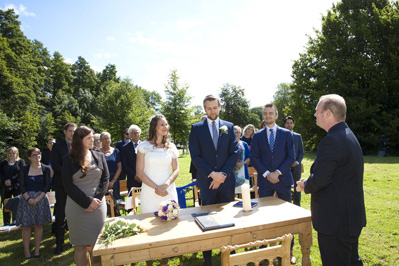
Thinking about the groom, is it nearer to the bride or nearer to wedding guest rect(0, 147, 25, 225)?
the bride

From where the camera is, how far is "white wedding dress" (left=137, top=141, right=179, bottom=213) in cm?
365

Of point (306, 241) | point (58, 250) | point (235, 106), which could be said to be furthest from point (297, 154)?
point (235, 106)

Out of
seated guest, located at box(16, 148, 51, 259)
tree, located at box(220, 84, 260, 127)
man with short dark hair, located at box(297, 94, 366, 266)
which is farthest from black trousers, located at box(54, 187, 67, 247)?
tree, located at box(220, 84, 260, 127)

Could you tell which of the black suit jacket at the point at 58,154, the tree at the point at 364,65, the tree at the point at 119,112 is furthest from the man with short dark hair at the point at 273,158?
the tree at the point at 119,112

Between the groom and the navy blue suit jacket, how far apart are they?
0.59 meters

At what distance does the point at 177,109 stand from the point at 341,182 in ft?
84.0

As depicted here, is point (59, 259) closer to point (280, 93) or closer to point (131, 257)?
point (131, 257)

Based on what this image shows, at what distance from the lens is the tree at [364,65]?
777 inches

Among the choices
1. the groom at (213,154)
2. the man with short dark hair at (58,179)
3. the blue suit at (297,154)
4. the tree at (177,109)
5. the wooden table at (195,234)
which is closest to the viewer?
the wooden table at (195,234)

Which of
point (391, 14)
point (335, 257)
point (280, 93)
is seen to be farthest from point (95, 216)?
point (280, 93)

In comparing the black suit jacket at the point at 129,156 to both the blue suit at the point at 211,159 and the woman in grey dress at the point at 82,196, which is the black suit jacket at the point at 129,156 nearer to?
the woman in grey dress at the point at 82,196

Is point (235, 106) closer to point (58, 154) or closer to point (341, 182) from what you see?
point (58, 154)

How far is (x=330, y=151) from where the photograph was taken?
232cm

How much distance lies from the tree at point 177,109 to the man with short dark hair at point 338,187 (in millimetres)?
24597
